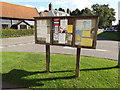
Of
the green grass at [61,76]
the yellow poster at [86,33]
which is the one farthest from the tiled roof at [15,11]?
the yellow poster at [86,33]

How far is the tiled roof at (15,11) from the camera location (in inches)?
1092

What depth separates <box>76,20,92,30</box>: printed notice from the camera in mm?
3232

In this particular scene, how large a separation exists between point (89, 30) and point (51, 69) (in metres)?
2.17

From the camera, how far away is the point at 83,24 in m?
3.31

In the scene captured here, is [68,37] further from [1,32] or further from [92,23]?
[1,32]

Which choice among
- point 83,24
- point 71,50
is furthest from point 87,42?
point 71,50

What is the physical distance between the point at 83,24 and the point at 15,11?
102 feet

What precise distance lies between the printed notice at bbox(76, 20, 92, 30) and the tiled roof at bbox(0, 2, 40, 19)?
2730 centimetres

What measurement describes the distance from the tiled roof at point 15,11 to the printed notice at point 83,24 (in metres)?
27.3

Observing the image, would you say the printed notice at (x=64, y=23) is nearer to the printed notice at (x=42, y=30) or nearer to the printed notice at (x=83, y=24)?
the printed notice at (x=83, y=24)

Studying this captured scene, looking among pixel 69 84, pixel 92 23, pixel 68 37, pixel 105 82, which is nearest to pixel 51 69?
pixel 69 84

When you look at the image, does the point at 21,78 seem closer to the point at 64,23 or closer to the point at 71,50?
the point at 64,23

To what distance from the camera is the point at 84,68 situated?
178 inches


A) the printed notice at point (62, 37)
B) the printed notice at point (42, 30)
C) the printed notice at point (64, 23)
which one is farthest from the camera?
the printed notice at point (42, 30)
